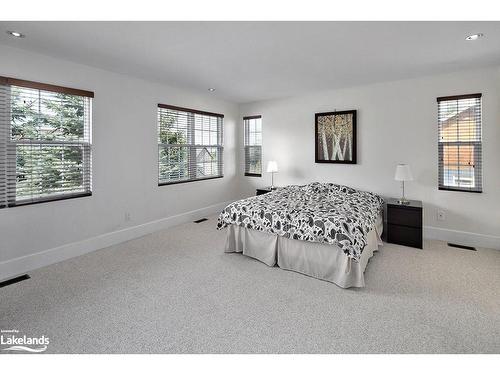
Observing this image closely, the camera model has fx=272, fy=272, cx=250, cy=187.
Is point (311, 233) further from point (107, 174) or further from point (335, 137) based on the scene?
point (107, 174)

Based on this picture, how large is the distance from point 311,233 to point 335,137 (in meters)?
2.63

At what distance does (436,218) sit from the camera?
4.07m

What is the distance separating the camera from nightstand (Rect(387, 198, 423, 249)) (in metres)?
3.70

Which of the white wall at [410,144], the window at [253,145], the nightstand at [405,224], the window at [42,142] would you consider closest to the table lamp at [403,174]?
the nightstand at [405,224]

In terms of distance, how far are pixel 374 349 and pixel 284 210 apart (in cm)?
170

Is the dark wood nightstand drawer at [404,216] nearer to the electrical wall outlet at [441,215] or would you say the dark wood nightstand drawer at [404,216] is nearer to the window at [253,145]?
the electrical wall outlet at [441,215]

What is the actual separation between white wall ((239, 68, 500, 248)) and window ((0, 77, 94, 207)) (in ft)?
11.7

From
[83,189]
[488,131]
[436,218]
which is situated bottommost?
[436,218]

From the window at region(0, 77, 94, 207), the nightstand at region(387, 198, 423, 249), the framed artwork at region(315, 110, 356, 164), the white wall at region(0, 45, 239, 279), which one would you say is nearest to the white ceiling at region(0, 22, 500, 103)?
the white wall at region(0, 45, 239, 279)

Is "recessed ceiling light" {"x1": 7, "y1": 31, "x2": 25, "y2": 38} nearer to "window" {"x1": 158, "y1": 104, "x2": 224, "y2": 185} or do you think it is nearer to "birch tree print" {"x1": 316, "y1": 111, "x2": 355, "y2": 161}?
"window" {"x1": 158, "y1": 104, "x2": 224, "y2": 185}

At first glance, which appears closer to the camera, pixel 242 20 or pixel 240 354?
pixel 240 354
